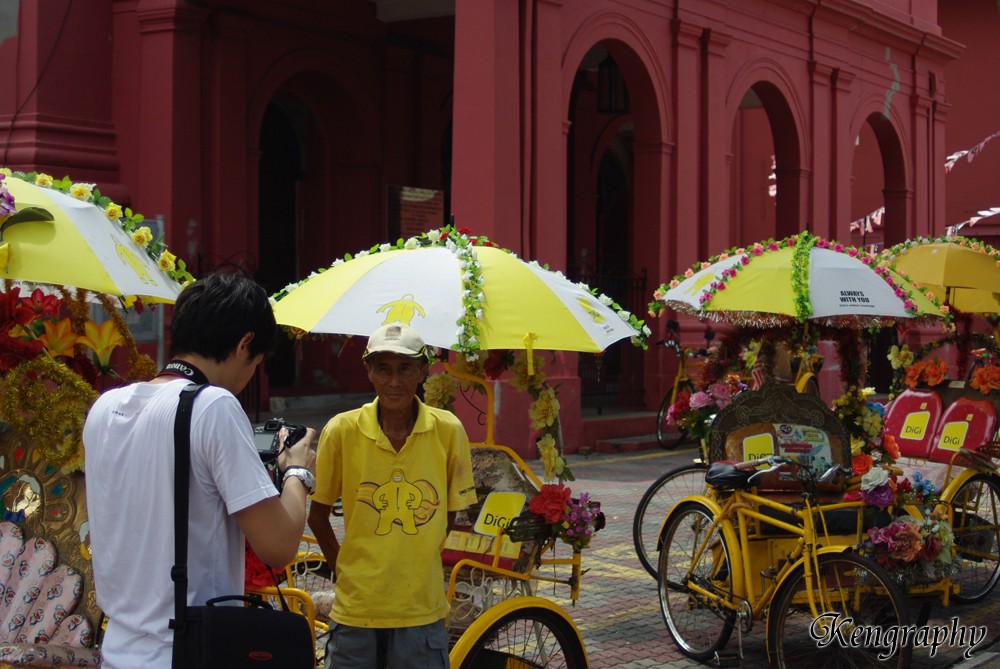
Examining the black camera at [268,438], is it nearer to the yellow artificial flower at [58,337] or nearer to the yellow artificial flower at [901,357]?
the yellow artificial flower at [58,337]

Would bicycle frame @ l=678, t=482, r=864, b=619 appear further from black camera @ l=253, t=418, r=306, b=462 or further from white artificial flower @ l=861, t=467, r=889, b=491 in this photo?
black camera @ l=253, t=418, r=306, b=462

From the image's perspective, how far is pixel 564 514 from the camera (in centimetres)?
486

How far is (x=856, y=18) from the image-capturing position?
20266 mm

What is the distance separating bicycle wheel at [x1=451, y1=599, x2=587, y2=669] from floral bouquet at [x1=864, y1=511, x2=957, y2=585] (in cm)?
200

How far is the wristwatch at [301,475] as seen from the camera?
9.89 ft

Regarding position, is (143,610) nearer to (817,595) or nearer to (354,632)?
(354,632)

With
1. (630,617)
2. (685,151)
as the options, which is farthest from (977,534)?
(685,151)

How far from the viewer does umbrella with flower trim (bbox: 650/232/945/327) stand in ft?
21.9

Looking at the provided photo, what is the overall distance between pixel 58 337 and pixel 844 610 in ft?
12.0

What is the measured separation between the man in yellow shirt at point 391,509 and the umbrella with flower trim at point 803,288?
3138mm

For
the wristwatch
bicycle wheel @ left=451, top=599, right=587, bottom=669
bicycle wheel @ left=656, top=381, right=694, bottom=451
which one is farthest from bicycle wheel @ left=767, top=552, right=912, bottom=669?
bicycle wheel @ left=656, top=381, right=694, bottom=451

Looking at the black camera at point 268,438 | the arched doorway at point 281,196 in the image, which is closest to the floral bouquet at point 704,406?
the black camera at point 268,438

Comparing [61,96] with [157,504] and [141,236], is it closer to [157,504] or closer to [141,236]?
[141,236]

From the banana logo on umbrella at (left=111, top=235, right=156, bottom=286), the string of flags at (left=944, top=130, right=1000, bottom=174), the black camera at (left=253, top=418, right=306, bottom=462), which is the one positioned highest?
the string of flags at (left=944, top=130, right=1000, bottom=174)
